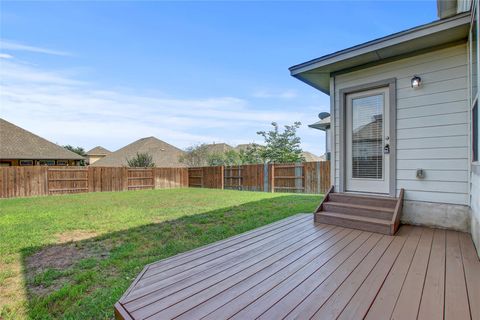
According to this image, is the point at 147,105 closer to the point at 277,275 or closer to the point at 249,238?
the point at 249,238

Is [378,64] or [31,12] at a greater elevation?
[31,12]

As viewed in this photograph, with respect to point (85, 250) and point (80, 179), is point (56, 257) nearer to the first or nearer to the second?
point (85, 250)

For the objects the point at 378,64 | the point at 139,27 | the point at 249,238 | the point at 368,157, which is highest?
the point at 139,27

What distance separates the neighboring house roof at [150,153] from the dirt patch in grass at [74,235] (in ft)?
65.0

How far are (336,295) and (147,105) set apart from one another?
18.5 metres

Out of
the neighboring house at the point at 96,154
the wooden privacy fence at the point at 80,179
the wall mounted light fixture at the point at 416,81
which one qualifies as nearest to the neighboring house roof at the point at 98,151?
the neighboring house at the point at 96,154

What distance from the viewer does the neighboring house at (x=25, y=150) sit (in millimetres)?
15008

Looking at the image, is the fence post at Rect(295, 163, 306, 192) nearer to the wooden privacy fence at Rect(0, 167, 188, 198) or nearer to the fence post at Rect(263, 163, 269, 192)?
the fence post at Rect(263, 163, 269, 192)

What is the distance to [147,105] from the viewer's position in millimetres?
17828

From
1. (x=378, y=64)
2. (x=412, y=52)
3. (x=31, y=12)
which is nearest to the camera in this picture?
(x=412, y=52)

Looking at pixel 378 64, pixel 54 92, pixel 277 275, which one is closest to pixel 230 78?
pixel 54 92

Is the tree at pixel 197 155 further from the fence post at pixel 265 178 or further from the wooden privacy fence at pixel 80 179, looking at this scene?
the fence post at pixel 265 178

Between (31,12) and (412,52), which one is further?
(31,12)

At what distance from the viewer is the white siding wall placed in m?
3.25
